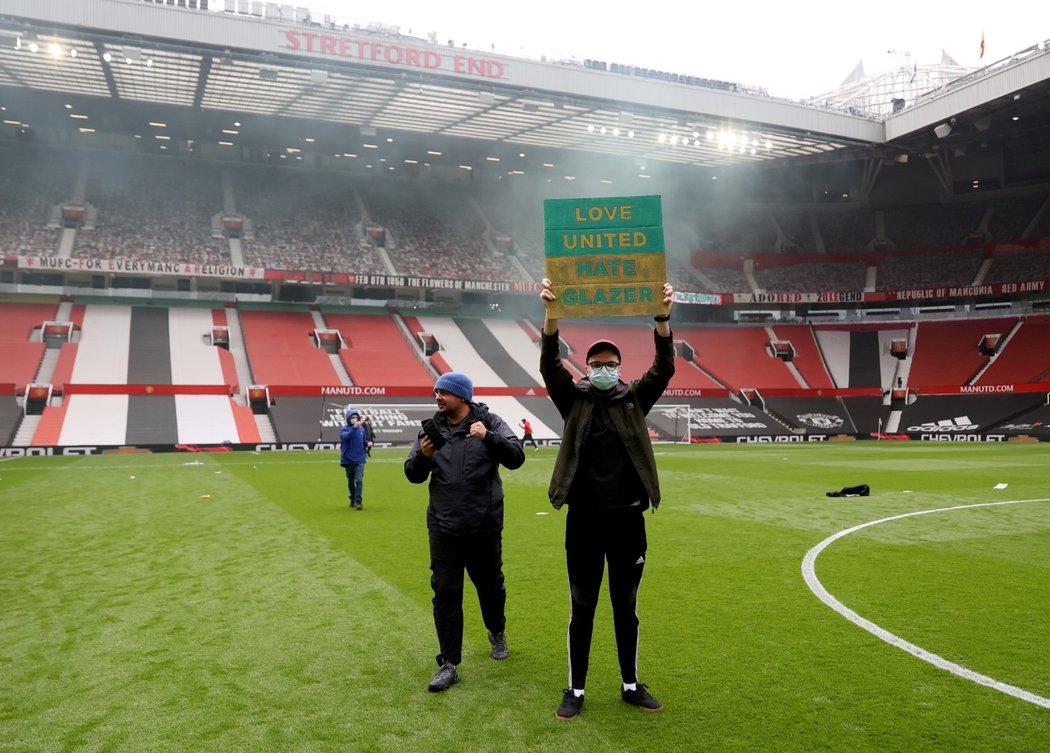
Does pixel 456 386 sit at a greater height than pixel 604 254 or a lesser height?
lesser

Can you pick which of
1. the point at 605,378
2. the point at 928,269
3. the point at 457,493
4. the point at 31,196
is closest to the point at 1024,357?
the point at 928,269

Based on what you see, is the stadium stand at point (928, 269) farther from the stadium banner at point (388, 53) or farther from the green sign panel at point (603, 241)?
the green sign panel at point (603, 241)

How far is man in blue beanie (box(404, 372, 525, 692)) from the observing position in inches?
225

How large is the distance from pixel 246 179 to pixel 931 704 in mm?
54594

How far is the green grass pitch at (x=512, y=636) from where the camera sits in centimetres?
475

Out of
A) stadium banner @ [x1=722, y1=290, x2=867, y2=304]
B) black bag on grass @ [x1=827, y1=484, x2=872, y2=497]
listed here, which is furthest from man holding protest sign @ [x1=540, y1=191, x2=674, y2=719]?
stadium banner @ [x1=722, y1=290, x2=867, y2=304]

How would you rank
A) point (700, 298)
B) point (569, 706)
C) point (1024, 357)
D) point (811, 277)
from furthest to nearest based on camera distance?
point (811, 277) → point (700, 298) → point (1024, 357) → point (569, 706)

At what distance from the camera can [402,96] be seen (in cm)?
4072

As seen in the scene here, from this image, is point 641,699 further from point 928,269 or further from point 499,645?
point 928,269

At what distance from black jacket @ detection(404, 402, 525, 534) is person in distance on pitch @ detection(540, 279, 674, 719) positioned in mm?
690

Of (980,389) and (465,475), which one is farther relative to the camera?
(980,389)

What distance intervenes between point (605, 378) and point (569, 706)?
204 centimetres

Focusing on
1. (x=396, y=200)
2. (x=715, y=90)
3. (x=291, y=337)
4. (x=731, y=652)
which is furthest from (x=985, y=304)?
(x=731, y=652)

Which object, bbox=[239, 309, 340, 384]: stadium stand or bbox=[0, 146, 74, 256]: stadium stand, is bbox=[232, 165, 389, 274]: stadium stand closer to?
bbox=[239, 309, 340, 384]: stadium stand
